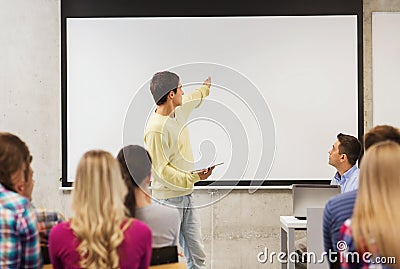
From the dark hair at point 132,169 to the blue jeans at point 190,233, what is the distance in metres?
1.72

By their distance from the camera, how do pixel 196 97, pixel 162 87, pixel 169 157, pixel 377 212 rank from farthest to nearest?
pixel 196 97
pixel 162 87
pixel 169 157
pixel 377 212

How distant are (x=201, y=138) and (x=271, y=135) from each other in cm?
62

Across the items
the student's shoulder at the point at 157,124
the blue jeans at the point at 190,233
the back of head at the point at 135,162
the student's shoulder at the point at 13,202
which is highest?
the student's shoulder at the point at 157,124

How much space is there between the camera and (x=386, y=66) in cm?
602

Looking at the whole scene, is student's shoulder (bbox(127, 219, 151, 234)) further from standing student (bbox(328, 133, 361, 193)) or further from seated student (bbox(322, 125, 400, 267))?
standing student (bbox(328, 133, 361, 193))

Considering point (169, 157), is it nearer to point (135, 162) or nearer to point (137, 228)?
point (135, 162)

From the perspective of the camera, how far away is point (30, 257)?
2543 millimetres

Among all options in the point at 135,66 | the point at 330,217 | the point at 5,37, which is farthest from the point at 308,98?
the point at 330,217

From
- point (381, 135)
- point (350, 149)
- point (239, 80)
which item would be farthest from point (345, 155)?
point (381, 135)

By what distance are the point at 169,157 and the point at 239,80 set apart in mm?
1580

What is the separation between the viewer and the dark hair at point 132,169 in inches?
115

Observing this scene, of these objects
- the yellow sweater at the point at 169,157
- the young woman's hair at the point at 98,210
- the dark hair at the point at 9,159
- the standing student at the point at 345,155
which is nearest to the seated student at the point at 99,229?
the young woman's hair at the point at 98,210

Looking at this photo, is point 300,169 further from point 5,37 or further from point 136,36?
point 5,37

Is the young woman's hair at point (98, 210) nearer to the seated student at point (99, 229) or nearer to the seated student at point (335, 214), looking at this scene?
the seated student at point (99, 229)
